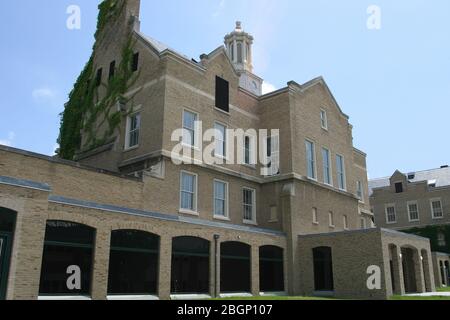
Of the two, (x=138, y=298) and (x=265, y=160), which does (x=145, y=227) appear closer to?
(x=138, y=298)

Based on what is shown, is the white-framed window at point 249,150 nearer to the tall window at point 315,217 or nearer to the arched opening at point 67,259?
the tall window at point 315,217

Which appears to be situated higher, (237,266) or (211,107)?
(211,107)

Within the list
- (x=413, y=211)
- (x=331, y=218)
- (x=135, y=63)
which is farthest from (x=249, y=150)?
(x=413, y=211)

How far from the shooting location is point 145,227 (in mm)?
19688

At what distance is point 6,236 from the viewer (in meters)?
14.3

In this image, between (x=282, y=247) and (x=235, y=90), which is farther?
(x=235, y=90)

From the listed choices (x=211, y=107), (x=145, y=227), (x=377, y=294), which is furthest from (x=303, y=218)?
(x=145, y=227)

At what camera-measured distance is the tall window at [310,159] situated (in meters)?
33.2

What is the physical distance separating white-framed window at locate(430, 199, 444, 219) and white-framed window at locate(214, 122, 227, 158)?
38.4 metres

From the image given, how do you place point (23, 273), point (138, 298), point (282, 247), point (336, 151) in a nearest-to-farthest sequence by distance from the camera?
point (23, 273) → point (138, 298) → point (282, 247) → point (336, 151)

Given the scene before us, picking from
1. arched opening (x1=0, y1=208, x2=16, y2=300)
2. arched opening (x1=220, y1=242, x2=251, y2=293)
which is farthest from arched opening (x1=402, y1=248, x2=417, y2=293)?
arched opening (x1=0, y1=208, x2=16, y2=300)

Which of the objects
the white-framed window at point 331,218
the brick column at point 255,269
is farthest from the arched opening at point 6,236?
the white-framed window at point 331,218

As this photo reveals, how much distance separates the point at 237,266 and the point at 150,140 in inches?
356

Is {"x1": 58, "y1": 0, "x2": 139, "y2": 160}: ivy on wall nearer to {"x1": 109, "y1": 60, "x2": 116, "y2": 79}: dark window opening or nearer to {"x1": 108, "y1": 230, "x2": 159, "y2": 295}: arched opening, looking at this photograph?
{"x1": 109, "y1": 60, "x2": 116, "y2": 79}: dark window opening
